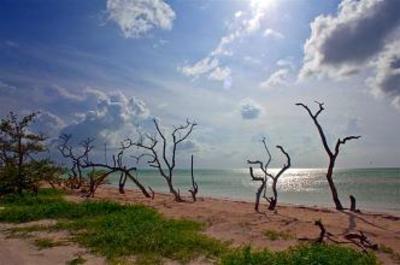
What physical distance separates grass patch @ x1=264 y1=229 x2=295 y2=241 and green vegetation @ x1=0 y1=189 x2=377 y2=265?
197 millimetres

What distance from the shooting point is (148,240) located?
1341 cm

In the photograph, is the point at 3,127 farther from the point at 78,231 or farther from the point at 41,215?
the point at 78,231

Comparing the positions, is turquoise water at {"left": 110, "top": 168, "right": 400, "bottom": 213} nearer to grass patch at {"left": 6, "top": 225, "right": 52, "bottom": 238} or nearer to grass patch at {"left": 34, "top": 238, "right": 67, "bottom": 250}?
grass patch at {"left": 6, "top": 225, "right": 52, "bottom": 238}

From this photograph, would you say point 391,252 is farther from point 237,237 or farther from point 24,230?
point 24,230

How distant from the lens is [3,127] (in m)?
30.9

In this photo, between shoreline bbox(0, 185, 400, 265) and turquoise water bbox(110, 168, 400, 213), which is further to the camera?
turquoise water bbox(110, 168, 400, 213)

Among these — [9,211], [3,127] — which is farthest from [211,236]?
[3,127]

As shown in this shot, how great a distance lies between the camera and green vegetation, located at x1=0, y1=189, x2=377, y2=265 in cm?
1062

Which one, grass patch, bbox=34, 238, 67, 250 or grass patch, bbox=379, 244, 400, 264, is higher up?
grass patch, bbox=34, 238, 67, 250

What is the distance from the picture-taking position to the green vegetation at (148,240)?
1062cm

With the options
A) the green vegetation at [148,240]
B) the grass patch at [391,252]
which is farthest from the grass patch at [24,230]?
the grass patch at [391,252]

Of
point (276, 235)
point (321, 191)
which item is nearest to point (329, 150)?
point (276, 235)

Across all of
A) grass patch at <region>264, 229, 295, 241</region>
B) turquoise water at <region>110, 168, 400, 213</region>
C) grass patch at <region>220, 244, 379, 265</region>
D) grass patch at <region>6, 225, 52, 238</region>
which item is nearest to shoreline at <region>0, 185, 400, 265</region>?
grass patch at <region>264, 229, 295, 241</region>

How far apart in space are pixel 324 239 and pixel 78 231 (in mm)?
8668
